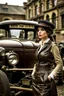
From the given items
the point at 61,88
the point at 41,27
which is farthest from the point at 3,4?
the point at 41,27

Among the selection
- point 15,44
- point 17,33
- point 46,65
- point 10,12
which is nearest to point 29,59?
point 15,44

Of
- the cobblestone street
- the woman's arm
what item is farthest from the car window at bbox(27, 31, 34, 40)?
the woman's arm

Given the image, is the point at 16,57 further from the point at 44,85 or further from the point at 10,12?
the point at 10,12

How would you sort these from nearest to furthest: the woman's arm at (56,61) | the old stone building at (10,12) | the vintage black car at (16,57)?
the woman's arm at (56,61), the vintage black car at (16,57), the old stone building at (10,12)

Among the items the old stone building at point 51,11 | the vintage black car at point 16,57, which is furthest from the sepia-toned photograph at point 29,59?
the old stone building at point 51,11

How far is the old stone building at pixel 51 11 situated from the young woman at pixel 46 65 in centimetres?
2508

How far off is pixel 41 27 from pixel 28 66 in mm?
2671

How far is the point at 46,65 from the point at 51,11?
96.2 ft

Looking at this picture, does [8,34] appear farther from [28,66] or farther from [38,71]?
[38,71]

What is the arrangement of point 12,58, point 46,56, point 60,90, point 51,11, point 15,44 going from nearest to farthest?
point 46,56 < point 12,58 < point 15,44 < point 60,90 < point 51,11

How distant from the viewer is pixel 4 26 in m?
7.47

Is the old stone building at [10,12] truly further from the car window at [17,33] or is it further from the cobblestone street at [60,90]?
the car window at [17,33]

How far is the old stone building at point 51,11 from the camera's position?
30.3 m

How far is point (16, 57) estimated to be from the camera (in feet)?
20.4
